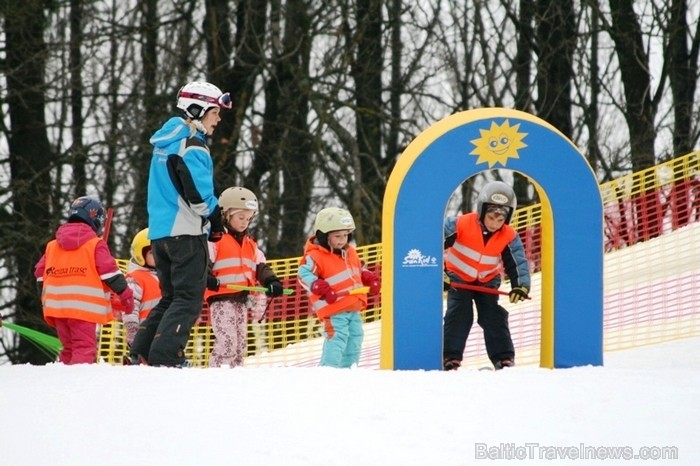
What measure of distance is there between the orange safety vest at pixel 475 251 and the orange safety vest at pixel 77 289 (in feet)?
8.65

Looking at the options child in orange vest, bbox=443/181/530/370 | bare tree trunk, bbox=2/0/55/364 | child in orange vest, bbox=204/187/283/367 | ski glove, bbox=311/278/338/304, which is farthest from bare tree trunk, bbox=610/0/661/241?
ski glove, bbox=311/278/338/304

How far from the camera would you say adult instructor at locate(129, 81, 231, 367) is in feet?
27.2

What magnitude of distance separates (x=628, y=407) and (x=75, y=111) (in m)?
19.6

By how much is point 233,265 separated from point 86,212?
126 cm

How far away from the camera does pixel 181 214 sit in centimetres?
839

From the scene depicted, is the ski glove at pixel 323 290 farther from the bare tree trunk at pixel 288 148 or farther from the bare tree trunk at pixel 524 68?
the bare tree trunk at pixel 524 68

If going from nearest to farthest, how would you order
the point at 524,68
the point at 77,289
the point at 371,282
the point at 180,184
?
the point at 180,184
the point at 77,289
the point at 371,282
the point at 524,68

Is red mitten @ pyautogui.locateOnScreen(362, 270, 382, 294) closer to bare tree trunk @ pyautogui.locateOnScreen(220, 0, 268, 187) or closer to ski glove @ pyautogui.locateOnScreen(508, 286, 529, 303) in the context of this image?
ski glove @ pyautogui.locateOnScreen(508, 286, 529, 303)

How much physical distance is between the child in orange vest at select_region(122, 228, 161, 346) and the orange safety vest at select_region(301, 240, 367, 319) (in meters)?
1.48

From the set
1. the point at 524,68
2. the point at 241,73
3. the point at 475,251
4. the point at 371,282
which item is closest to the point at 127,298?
the point at 371,282

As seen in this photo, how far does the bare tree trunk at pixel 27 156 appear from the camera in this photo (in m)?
20.5

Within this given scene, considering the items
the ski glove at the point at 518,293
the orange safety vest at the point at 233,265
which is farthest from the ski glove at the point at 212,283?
the ski glove at the point at 518,293

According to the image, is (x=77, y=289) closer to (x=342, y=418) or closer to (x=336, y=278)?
(x=336, y=278)

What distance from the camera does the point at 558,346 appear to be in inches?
343
